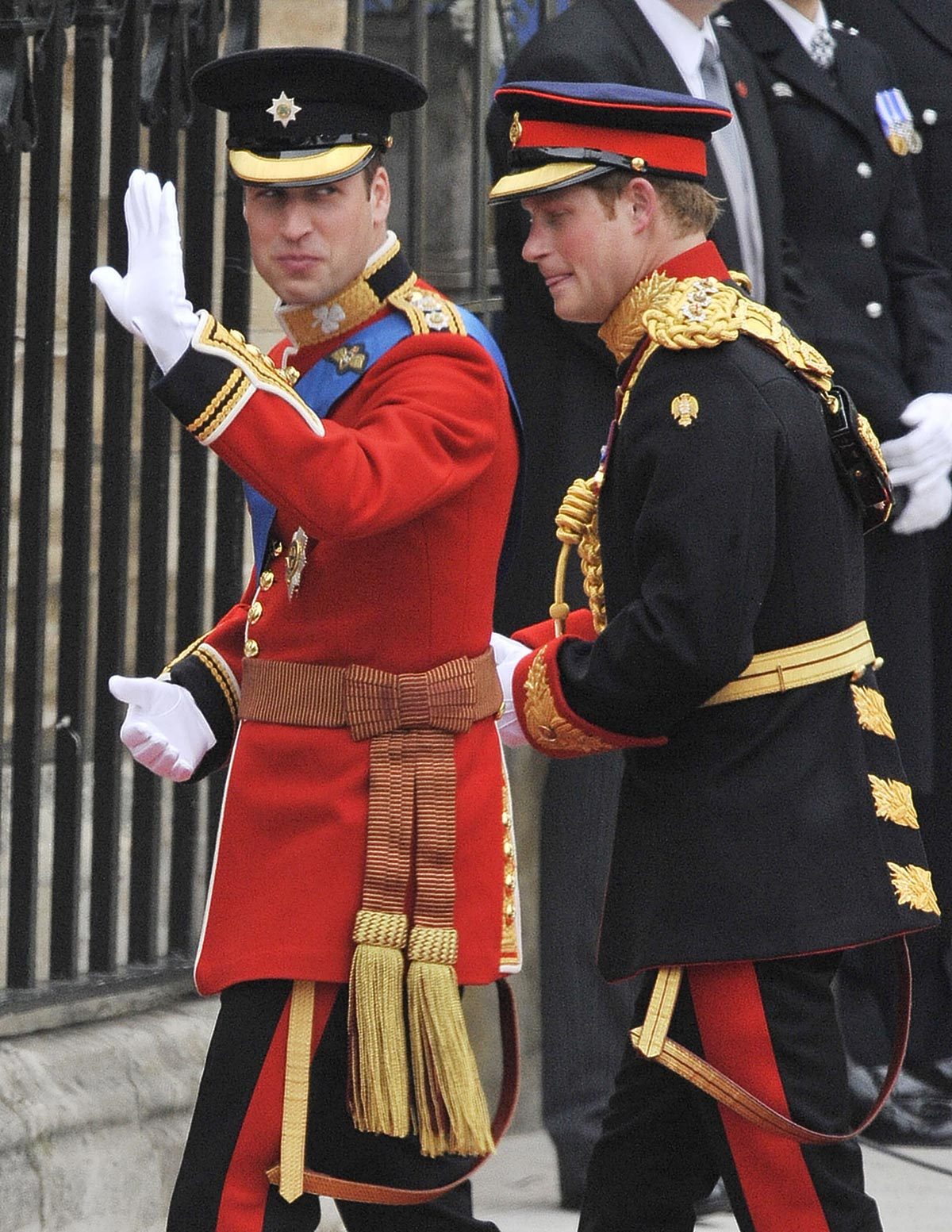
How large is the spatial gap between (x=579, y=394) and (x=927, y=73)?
1.28 meters

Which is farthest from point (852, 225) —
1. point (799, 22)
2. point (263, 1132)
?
point (263, 1132)

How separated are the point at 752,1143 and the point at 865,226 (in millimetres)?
2246

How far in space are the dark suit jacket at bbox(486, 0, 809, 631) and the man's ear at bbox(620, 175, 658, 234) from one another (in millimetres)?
1162

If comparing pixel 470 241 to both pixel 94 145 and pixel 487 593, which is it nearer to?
pixel 94 145

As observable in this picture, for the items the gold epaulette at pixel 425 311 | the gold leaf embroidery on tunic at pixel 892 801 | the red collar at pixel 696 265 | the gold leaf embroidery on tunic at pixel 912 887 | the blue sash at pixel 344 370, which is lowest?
the gold leaf embroidery on tunic at pixel 912 887

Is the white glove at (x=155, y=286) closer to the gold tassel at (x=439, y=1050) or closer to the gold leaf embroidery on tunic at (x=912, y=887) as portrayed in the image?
the gold tassel at (x=439, y=1050)

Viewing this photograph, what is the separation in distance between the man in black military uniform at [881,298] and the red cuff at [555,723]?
1.66 meters

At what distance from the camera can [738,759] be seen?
9.33 feet

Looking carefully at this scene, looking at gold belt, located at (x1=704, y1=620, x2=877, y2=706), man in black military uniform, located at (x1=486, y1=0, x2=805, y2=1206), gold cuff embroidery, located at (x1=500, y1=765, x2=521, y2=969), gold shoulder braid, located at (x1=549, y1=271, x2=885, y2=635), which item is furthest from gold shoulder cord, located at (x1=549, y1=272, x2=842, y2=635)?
man in black military uniform, located at (x1=486, y1=0, x2=805, y2=1206)

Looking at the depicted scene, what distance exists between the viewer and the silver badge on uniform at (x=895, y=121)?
463 cm

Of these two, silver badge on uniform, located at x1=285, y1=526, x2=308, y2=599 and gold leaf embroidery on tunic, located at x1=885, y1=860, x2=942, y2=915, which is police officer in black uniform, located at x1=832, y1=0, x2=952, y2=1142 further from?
silver badge on uniform, located at x1=285, y1=526, x2=308, y2=599

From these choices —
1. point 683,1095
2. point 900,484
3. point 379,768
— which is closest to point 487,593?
point 379,768

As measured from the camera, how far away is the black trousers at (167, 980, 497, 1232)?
2936 mm

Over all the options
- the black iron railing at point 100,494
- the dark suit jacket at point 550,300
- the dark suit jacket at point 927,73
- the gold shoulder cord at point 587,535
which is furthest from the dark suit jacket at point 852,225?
the gold shoulder cord at point 587,535
